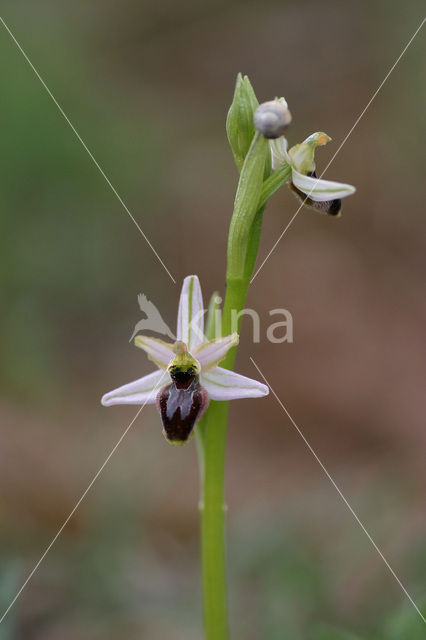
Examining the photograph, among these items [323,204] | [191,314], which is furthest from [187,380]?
[323,204]

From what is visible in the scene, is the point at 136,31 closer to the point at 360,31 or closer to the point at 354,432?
the point at 360,31

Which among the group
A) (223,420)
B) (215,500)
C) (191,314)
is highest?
(191,314)

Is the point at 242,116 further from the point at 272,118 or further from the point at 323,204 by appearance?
the point at 323,204

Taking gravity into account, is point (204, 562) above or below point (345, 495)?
below

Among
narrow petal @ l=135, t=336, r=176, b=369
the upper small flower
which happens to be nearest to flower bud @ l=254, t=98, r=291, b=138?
the upper small flower

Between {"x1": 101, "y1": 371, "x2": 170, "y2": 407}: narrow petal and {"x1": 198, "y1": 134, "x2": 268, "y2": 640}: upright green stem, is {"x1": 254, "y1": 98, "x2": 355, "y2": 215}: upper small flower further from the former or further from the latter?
{"x1": 101, "y1": 371, "x2": 170, "y2": 407}: narrow petal

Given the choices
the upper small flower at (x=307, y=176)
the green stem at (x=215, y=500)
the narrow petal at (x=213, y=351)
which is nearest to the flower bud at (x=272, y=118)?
the upper small flower at (x=307, y=176)

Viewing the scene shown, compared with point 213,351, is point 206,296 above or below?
above

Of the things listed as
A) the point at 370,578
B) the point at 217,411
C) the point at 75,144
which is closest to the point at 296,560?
the point at 370,578
